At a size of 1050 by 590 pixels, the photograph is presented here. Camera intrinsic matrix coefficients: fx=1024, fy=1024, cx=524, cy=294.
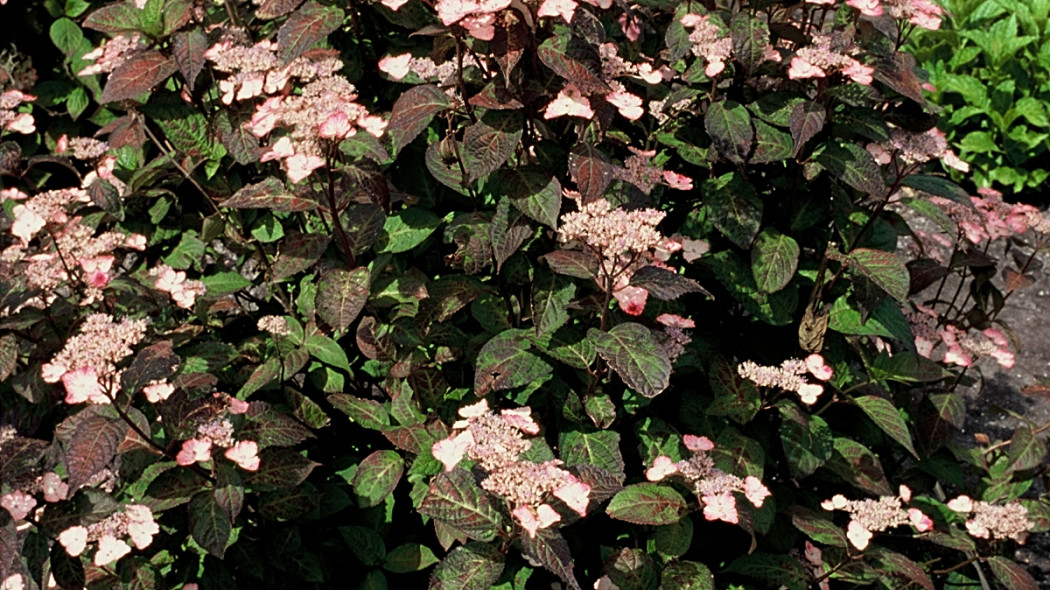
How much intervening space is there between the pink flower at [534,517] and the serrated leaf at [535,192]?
538 millimetres

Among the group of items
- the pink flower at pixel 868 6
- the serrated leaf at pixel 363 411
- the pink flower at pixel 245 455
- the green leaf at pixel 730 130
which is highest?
the pink flower at pixel 868 6

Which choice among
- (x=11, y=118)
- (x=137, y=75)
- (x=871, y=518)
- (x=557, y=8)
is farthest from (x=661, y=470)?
(x=11, y=118)

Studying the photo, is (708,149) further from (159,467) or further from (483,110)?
(159,467)

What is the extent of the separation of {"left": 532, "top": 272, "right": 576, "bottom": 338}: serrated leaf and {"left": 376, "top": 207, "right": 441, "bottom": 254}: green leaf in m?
0.29

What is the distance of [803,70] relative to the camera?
205 cm

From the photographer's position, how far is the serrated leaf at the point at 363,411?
92.0 inches

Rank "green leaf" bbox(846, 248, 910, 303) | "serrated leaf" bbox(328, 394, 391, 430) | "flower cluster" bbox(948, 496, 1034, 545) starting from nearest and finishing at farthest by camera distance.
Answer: "green leaf" bbox(846, 248, 910, 303), "serrated leaf" bbox(328, 394, 391, 430), "flower cluster" bbox(948, 496, 1034, 545)

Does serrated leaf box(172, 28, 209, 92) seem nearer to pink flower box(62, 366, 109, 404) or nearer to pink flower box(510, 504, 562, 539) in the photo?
pink flower box(62, 366, 109, 404)

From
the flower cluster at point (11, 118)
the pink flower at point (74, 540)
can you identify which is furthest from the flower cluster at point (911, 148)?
the flower cluster at point (11, 118)

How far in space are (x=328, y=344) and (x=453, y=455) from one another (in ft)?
1.91

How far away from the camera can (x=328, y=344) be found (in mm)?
2320

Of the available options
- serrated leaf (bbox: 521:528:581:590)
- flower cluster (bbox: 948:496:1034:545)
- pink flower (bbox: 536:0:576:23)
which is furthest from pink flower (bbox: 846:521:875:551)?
pink flower (bbox: 536:0:576:23)

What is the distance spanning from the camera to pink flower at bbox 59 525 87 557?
197 centimetres

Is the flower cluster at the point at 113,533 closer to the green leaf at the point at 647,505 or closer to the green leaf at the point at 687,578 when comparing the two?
the green leaf at the point at 647,505
